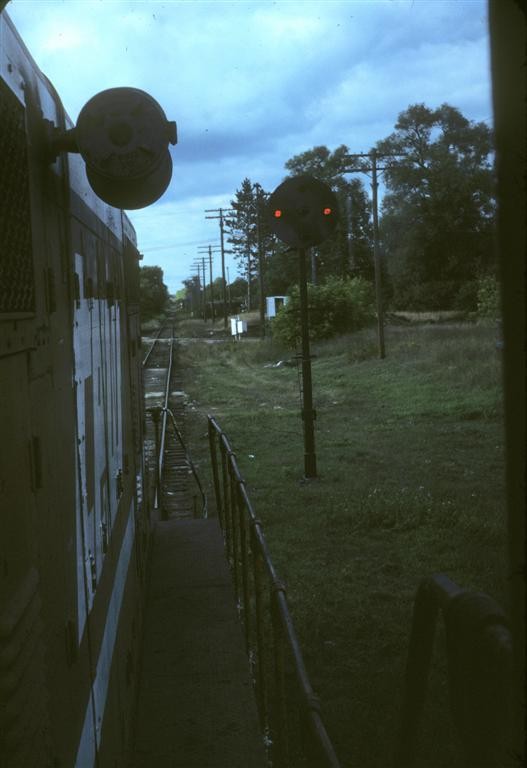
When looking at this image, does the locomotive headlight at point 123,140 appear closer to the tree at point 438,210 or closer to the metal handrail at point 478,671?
the metal handrail at point 478,671

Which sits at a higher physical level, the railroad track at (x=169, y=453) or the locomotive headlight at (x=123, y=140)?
the locomotive headlight at (x=123, y=140)

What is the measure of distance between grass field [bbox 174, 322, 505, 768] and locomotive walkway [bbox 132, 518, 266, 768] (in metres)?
0.62

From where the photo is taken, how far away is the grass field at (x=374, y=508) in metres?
5.13

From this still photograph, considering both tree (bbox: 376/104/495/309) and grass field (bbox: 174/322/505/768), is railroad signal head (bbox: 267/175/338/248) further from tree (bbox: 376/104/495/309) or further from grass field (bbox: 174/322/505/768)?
tree (bbox: 376/104/495/309)

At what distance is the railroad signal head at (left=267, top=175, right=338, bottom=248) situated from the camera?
11219 mm

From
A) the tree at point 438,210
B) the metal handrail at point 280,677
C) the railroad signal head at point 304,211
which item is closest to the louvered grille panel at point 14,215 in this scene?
the metal handrail at point 280,677

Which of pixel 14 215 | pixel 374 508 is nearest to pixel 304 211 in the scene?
pixel 374 508

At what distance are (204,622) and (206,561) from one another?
1.20 metres

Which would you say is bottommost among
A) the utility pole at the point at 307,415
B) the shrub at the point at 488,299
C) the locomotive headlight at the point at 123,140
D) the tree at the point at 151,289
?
the utility pole at the point at 307,415

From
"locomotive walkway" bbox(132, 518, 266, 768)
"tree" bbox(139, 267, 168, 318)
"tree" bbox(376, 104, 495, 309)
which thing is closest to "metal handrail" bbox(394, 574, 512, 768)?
"locomotive walkway" bbox(132, 518, 266, 768)

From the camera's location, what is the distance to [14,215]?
1.67 metres

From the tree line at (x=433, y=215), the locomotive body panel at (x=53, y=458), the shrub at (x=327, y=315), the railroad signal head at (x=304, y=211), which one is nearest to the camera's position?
the locomotive body panel at (x=53, y=458)

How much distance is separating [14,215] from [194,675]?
354 cm

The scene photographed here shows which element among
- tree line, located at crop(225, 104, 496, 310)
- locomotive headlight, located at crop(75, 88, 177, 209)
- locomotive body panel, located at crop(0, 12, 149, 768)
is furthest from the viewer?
tree line, located at crop(225, 104, 496, 310)
